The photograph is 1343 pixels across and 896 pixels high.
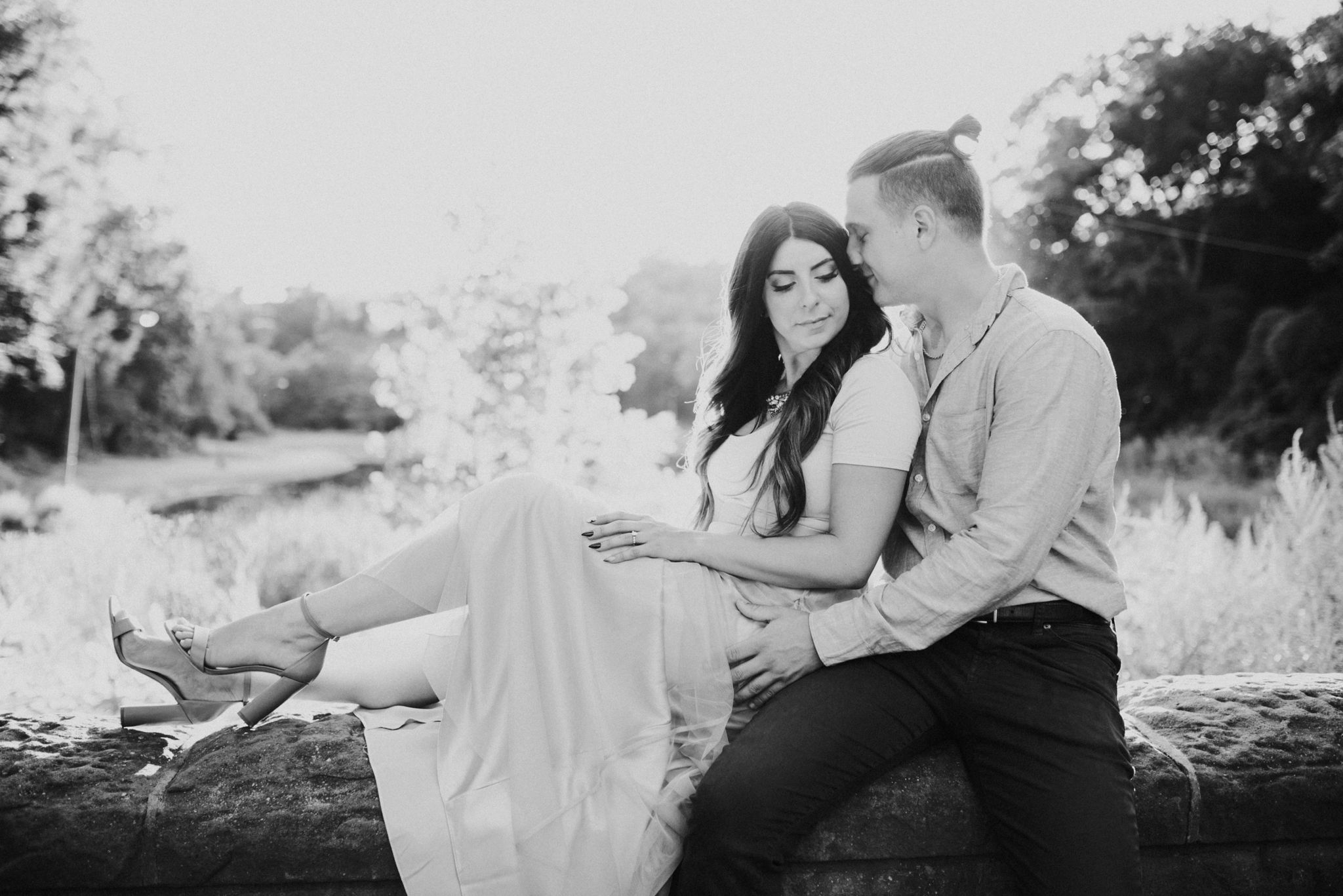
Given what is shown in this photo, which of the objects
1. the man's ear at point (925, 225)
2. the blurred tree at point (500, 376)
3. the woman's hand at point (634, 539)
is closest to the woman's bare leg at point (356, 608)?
the woman's hand at point (634, 539)

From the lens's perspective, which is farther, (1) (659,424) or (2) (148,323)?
(2) (148,323)

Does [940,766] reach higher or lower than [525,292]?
lower

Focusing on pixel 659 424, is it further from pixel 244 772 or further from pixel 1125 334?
pixel 1125 334

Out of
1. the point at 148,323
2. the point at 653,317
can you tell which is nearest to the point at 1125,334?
the point at 653,317

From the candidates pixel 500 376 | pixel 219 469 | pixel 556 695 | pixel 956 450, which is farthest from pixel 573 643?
pixel 219 469

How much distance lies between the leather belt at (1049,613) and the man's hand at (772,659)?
0.47m

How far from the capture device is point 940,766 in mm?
2328

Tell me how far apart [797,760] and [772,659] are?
0.33 meters

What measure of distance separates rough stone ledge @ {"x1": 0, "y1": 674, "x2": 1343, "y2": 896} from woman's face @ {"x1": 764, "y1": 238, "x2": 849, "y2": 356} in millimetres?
1249

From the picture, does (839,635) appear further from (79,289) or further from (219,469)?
(219,469)

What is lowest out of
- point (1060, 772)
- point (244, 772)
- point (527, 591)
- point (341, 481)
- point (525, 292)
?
point (341, 481)

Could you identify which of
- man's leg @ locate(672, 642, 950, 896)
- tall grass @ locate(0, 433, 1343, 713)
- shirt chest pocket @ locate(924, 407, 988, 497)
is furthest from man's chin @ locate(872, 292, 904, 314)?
tall grass @ locate(0, 433, 1343, 713)

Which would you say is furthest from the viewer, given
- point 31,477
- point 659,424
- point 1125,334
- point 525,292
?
point 1125,334

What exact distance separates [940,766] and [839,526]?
641 millimetres
